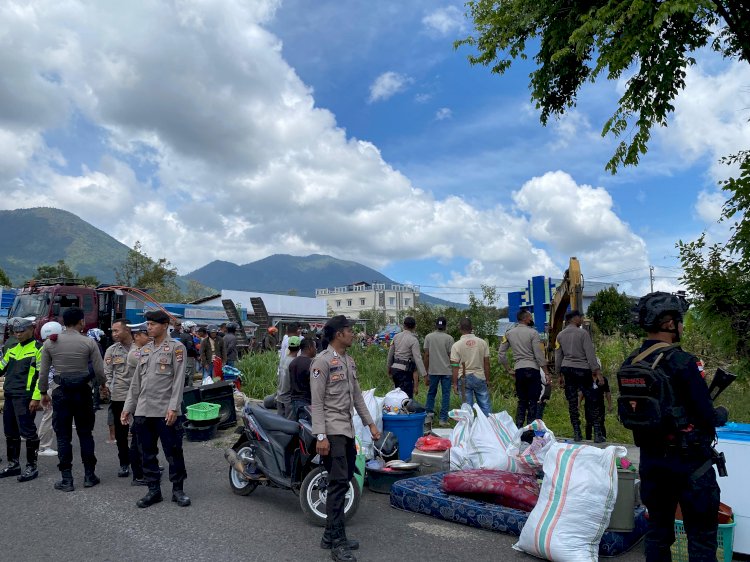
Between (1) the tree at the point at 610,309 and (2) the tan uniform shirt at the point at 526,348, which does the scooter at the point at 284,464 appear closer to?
(2) the tan uniform shirt at the point at 526,348

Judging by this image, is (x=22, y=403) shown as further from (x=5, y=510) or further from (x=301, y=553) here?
(x=301, y=553)

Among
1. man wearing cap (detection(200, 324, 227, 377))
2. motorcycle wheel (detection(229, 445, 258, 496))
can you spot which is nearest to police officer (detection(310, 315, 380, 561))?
motorcycle wheel (detection(229, 445, 258, 496))

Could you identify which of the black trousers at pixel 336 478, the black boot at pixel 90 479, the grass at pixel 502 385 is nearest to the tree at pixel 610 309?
the grass at pixel 502 385

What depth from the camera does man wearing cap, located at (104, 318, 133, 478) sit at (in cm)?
692

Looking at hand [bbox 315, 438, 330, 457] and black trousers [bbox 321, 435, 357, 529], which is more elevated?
hand [bbox 315, 438, 330, 457]

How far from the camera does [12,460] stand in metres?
6.82

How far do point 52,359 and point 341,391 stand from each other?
143 inches

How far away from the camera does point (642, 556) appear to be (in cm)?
455

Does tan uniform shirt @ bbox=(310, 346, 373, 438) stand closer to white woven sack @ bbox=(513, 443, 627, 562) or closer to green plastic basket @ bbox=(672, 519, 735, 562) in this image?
white woven sack @ bbox=(513, 443, 627, 562)

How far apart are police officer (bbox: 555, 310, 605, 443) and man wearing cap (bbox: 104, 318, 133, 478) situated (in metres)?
5.64

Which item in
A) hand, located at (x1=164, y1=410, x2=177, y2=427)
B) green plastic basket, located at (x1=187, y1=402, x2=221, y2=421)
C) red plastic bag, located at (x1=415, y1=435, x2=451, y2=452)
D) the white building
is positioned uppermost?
the white building

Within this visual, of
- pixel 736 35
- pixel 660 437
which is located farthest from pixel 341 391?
pixel 736 35

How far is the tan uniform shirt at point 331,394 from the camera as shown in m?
4.55

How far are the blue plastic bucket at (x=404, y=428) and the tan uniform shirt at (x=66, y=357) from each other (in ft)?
10.9
